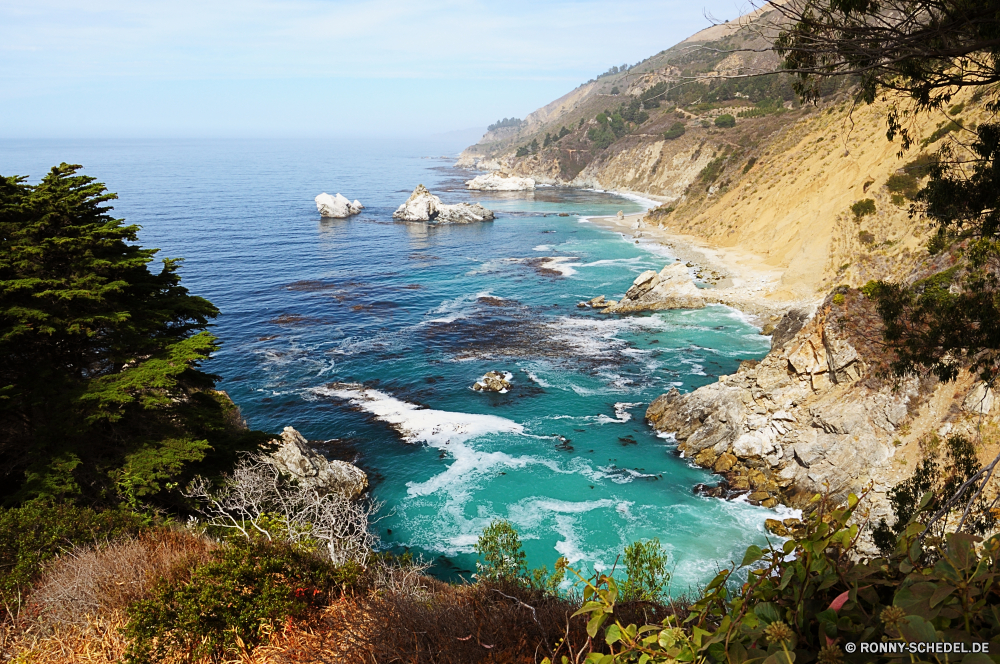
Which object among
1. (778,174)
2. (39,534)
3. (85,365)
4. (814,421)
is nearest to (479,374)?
(814,421)

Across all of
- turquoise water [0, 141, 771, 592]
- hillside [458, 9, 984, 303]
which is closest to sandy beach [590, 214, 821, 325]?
hillside [458, 9, 984, 303]

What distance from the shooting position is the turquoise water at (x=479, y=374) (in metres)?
22.1

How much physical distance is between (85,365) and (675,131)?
388 feet

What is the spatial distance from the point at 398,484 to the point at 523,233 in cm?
6425

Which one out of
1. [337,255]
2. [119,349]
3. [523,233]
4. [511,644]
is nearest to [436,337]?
[119,349]

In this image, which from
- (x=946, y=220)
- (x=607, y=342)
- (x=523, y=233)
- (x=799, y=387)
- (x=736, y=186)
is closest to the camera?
(x=946, y=220)

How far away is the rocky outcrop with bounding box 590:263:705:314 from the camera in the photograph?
4603 centimetres

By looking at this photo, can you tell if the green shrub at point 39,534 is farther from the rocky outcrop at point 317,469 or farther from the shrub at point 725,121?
the shrub at point 725,121

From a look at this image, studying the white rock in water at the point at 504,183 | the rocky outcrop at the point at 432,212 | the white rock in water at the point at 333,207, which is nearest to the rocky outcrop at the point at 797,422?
the rocky outcrop at the point at 432,212

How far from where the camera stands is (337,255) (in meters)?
70.4

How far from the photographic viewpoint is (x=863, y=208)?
41.3 m

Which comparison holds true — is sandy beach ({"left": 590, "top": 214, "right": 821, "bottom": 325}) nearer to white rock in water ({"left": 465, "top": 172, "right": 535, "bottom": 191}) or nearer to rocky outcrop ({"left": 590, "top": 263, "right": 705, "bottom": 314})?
rocky outcrop ({"left": 590, "top": 263, "right": 705, "bottom": 314})

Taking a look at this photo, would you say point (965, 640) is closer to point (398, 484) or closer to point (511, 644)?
point (511, 644)

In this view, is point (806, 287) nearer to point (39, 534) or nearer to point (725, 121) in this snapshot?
point (39, 534)
